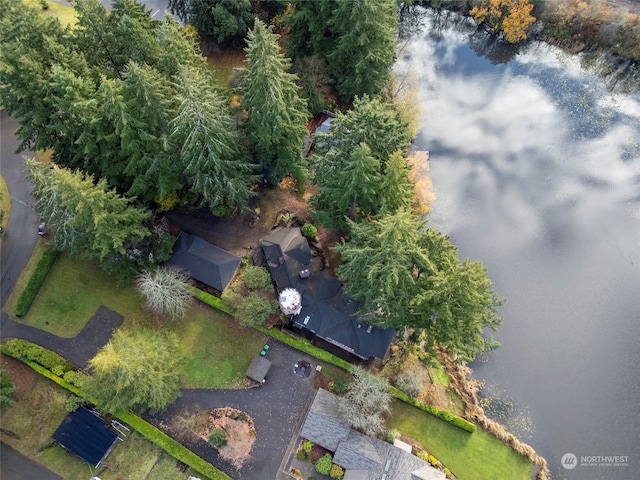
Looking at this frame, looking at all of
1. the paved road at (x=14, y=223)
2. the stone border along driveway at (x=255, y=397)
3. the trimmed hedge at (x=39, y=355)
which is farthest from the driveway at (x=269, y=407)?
the paved road at (x=14, y=223)

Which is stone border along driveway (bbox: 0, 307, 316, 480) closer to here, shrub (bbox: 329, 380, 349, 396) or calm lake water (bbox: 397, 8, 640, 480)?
shrub (bbox: 329, 380, 349, 396)

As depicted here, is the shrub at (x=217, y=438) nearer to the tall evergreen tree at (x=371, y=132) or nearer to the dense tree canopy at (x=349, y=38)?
the tall evergreen tree at (x=371, y=132)

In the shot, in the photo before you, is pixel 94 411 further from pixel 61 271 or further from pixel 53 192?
pixel 53 192

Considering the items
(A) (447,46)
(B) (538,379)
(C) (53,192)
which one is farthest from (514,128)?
(C) (53,192)

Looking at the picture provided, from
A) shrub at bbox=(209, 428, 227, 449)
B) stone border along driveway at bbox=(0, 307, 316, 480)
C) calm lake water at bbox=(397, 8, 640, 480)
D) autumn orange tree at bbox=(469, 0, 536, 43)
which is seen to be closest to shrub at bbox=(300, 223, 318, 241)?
stone border along driveway at bbox=(0, 307, 316, 480)

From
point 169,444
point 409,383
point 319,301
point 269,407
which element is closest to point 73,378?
point 169,444

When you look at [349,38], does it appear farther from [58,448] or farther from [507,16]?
[58,448]
